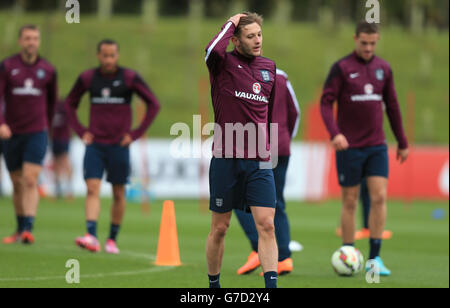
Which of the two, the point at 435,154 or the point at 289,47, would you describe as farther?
the point at 289,47

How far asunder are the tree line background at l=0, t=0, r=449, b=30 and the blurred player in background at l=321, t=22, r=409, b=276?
98.5ft

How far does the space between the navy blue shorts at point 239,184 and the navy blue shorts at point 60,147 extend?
576 inches

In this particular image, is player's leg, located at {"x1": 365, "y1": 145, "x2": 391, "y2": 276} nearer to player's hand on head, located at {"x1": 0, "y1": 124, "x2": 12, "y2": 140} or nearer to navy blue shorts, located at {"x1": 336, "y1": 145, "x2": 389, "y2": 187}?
navy blue shorts, located at {"x1": 336, "y1": 145, "x2": 389, "y2": 187}

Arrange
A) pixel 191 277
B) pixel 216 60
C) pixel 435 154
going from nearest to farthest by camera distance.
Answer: pixel 216 60
pixel 191 277
pixel 435 154

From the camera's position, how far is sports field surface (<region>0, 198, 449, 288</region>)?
336 inches

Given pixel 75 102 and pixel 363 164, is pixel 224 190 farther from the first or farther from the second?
pixel 75 102

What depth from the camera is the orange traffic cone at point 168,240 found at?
967 centimetres

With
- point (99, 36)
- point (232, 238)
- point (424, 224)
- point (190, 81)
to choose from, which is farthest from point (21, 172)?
point (99, 36)

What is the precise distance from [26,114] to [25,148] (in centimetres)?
46

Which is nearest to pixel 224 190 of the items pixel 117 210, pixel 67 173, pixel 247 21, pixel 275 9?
pixel 247 21

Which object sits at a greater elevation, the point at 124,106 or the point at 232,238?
the point at 124,106

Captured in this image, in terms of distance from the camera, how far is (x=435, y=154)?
22.3 meters
